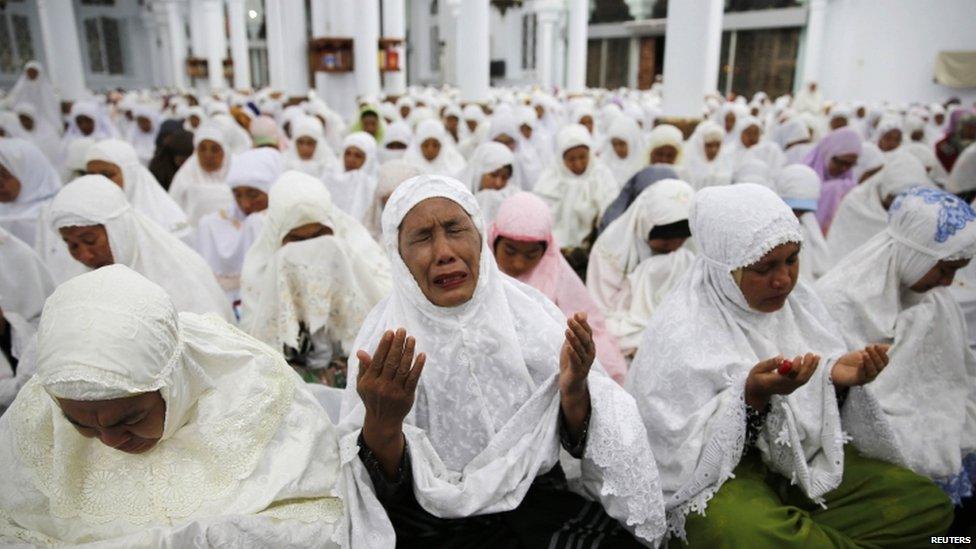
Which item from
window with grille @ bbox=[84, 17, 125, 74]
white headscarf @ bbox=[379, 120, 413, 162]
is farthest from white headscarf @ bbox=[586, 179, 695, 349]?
window with grille @ bbox=[84, 17, 125, 74]

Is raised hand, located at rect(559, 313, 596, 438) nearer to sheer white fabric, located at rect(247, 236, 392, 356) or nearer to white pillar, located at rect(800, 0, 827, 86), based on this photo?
sheer white fabric, located at rect(247, 236, 392, 356)

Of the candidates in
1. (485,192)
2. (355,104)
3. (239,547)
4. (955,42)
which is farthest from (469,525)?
(955,42)

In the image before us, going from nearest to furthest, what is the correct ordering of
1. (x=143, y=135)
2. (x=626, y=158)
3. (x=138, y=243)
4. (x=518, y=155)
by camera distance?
(x=138, y=243) → (x=626, y=158) → (x=518, y=155) → (x=143, y=135)

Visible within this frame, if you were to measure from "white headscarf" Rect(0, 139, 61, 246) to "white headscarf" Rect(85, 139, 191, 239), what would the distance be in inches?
14.2

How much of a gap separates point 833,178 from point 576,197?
279 cm

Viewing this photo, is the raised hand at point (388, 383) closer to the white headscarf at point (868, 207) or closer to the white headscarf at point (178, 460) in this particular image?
the white headscarf at point (178, 460)

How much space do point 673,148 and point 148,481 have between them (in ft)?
16.2

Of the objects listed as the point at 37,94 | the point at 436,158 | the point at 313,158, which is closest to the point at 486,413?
the point at 313,158

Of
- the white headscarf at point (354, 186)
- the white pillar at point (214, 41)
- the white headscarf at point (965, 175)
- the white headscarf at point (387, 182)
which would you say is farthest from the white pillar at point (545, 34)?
the white headscarf at point (387, 182)

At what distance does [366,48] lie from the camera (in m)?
10.1

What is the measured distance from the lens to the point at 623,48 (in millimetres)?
24234

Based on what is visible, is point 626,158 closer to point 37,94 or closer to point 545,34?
point 37,94

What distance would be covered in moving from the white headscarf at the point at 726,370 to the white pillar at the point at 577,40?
51.6 feet

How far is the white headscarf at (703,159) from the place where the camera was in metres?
6.04
